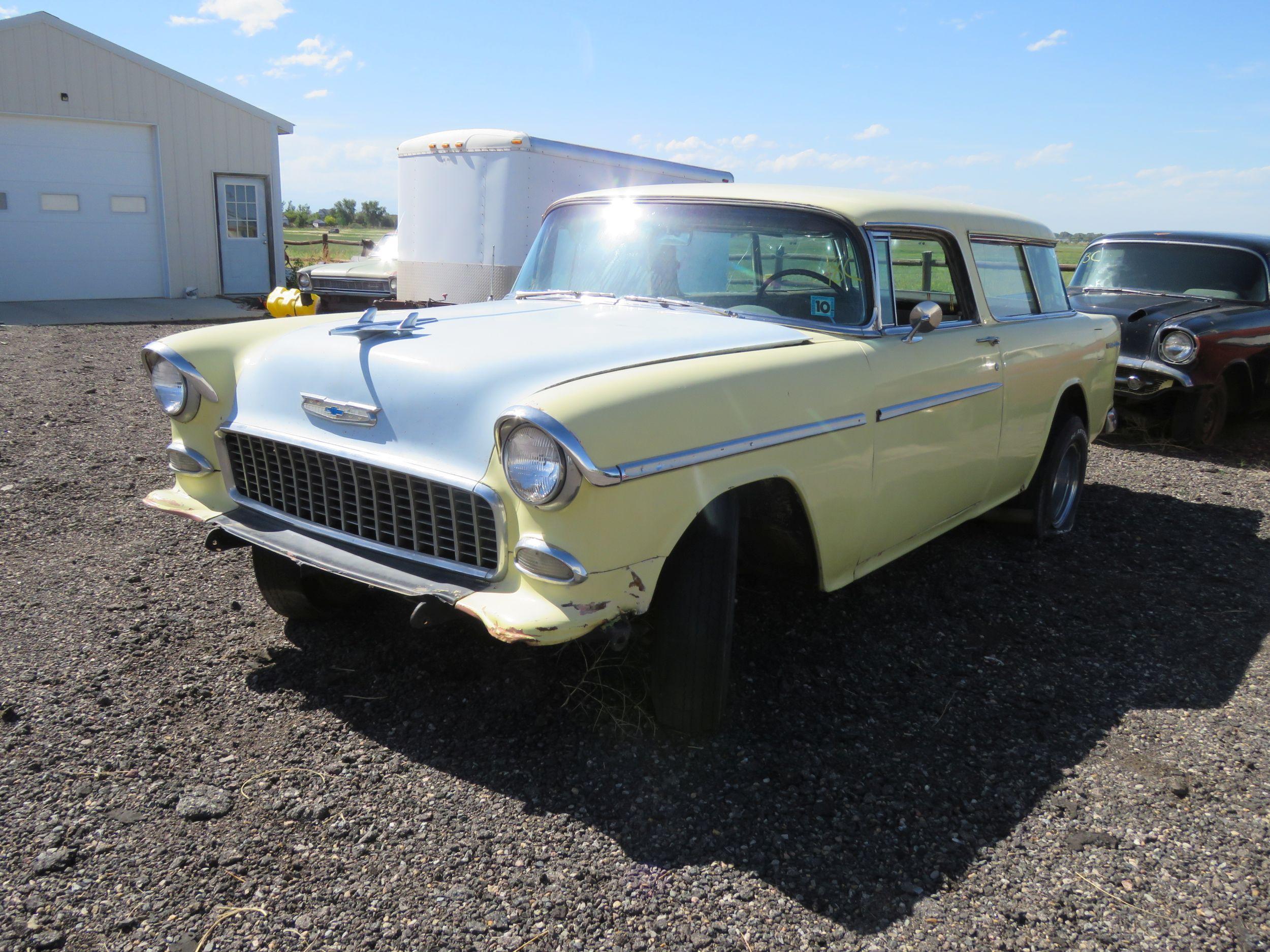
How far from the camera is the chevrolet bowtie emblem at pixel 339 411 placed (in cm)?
271

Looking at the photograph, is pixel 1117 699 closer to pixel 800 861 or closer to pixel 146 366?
pixel 800 861

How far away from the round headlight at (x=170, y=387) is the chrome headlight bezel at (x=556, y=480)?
4.73 ft

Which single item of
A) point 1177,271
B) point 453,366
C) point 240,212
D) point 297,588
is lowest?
point 297,588

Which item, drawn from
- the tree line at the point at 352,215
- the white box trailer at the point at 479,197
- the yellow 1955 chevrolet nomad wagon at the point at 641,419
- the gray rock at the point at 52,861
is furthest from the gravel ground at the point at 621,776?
the tree line at the point at 352,215

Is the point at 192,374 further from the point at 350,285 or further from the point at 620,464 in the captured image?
the point at 350,285

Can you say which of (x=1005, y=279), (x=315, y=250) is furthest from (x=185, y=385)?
(x=315, y=250)

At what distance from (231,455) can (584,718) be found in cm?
148

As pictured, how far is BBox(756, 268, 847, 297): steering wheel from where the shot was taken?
3430 mm

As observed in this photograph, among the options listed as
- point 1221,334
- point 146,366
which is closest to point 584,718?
point 146,366

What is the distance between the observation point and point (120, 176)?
46.4 feet

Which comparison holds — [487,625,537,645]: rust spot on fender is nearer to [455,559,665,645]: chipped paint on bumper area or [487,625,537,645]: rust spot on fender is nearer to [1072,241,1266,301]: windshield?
[455,559,665,645]: chipped paint on bumper area

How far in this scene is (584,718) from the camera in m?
2.96

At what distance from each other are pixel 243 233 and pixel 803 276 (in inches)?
569

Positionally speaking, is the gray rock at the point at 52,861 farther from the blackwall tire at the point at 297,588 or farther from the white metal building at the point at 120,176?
the white metal building at the point at 120,176
